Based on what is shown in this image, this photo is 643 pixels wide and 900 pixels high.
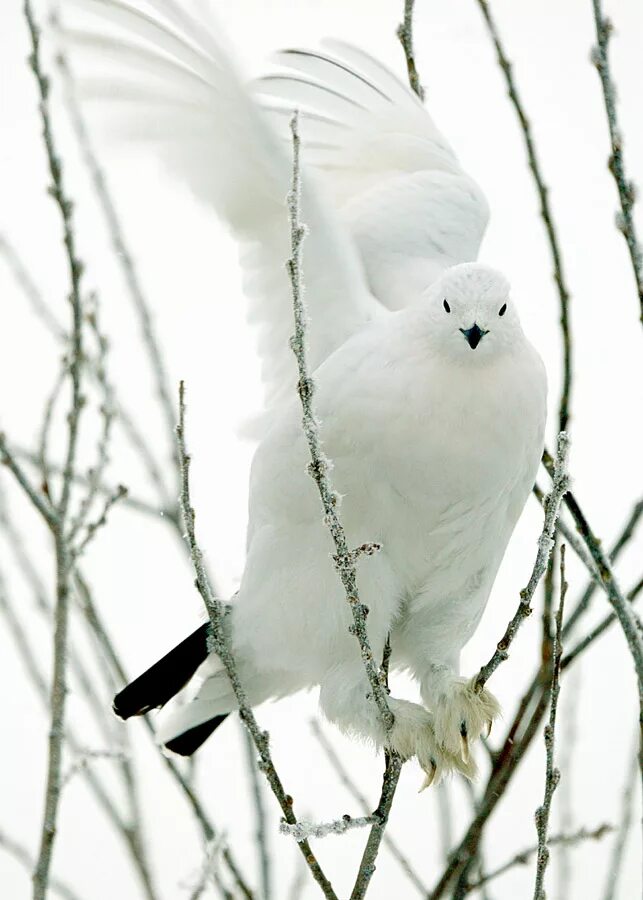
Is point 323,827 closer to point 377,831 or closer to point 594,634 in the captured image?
point 377,831

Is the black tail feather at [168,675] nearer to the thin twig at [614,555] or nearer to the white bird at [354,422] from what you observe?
the white bird at [354,422]

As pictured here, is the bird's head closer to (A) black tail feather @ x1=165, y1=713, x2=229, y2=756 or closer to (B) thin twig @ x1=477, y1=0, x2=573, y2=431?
(B) thin twig @ x1=477, y1=0, x2=573, y2=431

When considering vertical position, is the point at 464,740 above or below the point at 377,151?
below

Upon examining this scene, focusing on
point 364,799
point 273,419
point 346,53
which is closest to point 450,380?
point 273,419

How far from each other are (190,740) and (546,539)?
2.02 m

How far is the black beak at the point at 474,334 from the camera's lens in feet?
9.69

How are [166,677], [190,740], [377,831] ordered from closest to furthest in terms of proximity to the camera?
[377,831] < [166,677] < [190,740]

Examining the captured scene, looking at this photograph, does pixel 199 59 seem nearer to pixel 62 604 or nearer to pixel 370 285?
pixel 370 285

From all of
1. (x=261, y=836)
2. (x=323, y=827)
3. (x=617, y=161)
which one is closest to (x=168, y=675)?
(x=261, y=836)

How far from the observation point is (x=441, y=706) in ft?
10.6

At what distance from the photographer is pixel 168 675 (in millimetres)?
3748

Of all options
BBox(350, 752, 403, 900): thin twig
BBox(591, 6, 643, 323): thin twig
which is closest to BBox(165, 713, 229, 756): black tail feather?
BBox(350, 752, 403, 900): thin twig

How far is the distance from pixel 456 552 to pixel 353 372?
0.51m

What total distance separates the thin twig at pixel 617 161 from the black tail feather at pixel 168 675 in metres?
1.71
